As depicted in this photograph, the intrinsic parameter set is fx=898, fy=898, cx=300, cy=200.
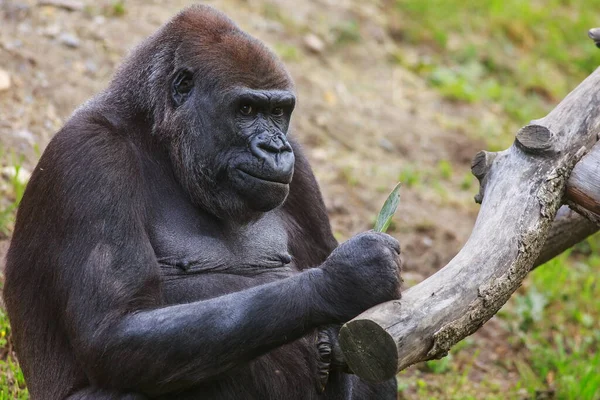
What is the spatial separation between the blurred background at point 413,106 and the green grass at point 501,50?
0.02 metres

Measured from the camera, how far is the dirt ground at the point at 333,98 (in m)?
7.59

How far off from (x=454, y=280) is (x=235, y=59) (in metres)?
1.61

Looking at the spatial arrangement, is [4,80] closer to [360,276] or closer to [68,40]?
[68,40]

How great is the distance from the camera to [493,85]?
37.0 ft

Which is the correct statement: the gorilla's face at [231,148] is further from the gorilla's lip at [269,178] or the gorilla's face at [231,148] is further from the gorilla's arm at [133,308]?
the gorilla's arm at [133,308]

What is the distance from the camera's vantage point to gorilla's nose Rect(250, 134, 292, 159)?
14.7 feet

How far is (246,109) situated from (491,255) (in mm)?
1434

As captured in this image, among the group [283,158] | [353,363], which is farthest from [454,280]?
[283,158]

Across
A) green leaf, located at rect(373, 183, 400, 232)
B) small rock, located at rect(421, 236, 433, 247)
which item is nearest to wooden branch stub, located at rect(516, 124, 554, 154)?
green leaf, located at rect(373, 183, 400, 232)

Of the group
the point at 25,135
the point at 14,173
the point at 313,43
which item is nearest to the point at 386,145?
the point at 313,43

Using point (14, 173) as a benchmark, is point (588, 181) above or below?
above

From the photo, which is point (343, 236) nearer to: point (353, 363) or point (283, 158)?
point (283, 158)

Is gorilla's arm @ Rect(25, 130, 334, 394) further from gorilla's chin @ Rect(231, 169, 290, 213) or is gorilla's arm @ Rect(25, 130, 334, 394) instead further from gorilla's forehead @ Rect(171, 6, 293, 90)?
gorilla's forehead @ Rect(171, 6, 293, 90)

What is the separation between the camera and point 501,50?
12.1m
